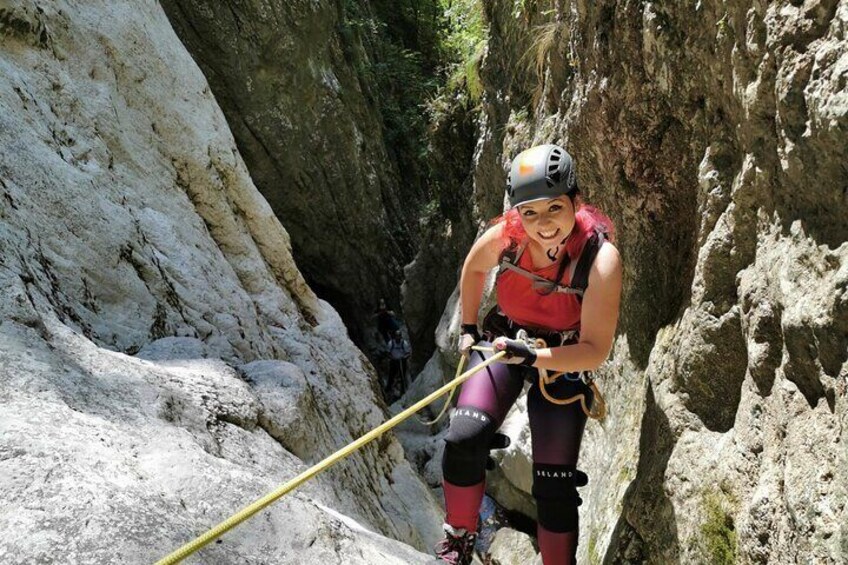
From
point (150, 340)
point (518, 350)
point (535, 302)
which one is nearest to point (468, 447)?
point (518, 350)

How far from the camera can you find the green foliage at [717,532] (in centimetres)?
290

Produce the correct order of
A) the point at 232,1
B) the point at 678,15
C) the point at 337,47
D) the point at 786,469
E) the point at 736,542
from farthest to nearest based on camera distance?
→ the point at 337,47
the point at 232,1
the point at 678,15
the point at 736,542
the point at 786,469

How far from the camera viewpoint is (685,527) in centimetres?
321

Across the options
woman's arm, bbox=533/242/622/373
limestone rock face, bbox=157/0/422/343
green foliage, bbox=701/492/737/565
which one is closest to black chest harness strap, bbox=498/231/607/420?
woman's arm, bbox=533/242/622/373

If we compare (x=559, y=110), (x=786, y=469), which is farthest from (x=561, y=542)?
(x=559, y=110)

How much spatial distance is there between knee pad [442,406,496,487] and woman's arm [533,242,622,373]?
1.76 ft

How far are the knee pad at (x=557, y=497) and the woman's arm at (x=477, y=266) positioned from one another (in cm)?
100

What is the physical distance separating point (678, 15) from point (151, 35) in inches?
203

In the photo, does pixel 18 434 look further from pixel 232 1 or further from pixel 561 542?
pixel 232 1

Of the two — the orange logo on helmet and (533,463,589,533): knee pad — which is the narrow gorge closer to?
(533,463,589,533): knee pad

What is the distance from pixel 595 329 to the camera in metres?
3.26

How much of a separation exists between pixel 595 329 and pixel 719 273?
2.25 ft

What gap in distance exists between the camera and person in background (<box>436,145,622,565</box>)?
3.28 meters

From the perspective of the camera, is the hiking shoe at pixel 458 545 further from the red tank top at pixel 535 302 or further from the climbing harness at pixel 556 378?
the red tank top at pixel 535 302
